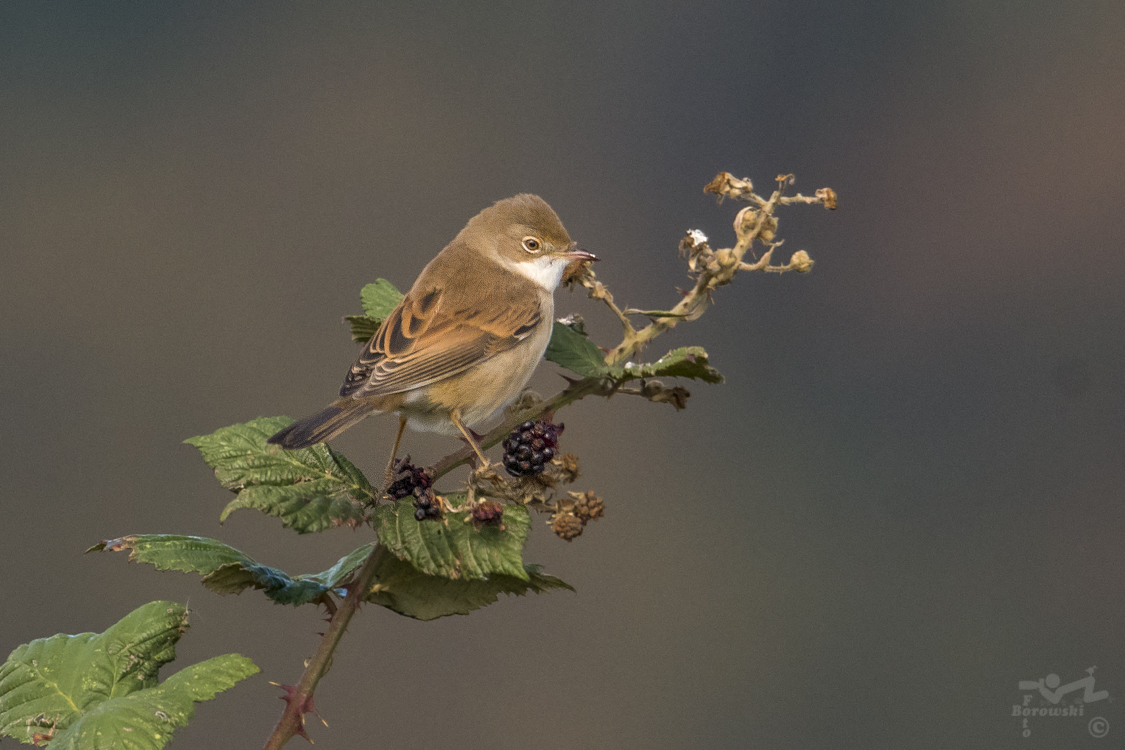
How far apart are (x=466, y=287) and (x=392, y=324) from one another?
0.27 m

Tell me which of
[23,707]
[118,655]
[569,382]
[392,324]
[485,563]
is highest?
[392,324]

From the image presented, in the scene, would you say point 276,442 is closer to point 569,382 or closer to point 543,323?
point 569,382

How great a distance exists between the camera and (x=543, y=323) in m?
2.36

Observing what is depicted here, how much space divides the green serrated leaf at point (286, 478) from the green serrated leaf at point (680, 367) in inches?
16.6

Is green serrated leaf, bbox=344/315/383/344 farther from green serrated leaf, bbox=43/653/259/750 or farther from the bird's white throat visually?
green serrated leaf, bbox=43/653/259/750

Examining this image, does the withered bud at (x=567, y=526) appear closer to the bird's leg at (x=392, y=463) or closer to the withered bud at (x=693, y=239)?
the bird's leg at (x=392, y=463)

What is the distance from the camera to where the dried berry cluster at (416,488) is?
1.40 metres

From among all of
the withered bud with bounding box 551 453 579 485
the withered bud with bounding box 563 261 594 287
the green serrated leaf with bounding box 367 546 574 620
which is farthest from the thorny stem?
the withered bud with bounding box 563 261 594 287

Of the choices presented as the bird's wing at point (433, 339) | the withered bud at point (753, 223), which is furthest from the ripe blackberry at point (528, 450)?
the bird's wing at point (433, 339)

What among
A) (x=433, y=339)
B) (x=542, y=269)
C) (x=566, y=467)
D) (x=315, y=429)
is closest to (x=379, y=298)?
(x=433, y=339)

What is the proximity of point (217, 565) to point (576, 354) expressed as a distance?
60 cm

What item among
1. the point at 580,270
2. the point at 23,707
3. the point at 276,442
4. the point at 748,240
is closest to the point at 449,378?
the point at 580,270

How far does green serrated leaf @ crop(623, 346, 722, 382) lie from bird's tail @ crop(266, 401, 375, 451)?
470 millimetres

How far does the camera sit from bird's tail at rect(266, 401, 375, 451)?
5.01ft
